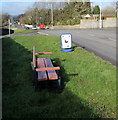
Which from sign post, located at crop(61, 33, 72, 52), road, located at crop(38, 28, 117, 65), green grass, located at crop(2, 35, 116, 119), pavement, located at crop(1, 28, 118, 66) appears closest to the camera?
green grass, located at crop(2, 35, 116, 119)

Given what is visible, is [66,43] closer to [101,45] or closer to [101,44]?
[101,45]

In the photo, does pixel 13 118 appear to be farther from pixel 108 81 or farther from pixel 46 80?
pixel 108 81

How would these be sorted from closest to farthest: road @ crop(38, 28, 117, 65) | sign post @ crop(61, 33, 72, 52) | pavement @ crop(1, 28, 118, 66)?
pavement @ crop(1, 28, 118, 66), road @ crop(38, 28, 117, 65), sign post @ crop(61, 33, 72, 52)

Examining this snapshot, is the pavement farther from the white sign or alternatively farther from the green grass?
the green grass

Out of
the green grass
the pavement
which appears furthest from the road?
the green grass

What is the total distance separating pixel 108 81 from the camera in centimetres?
623

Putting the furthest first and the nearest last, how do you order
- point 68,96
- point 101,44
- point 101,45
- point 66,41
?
point 101,44 < point 101,45 < point 66,41 < point 68,96

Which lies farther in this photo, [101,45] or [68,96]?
[101,45]

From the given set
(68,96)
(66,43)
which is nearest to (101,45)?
(66,43)

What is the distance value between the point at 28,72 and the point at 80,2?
6235cm

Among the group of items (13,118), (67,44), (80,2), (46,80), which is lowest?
(13,118)

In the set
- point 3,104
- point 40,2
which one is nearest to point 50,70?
point 3,104

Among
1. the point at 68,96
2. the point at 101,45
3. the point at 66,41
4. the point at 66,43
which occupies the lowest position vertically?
the point at 68,96

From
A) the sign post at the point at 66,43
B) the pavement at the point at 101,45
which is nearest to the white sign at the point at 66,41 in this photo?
the sign post at the point at 66,43
